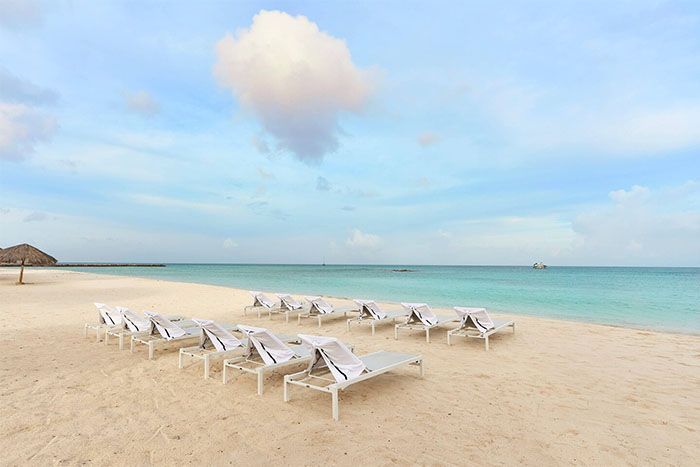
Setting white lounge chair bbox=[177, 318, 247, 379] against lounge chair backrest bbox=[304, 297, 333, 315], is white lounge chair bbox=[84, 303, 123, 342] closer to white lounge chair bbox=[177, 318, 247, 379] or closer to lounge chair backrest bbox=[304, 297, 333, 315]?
white lounge chair bbox=[177, 318, 247, 379]

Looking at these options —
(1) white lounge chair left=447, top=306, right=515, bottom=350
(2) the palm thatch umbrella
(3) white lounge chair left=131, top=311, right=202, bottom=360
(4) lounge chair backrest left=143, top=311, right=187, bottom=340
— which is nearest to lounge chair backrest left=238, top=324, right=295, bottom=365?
(3) white lounge chair left=131, top=311, right=202, bottom=360

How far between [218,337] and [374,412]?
2.79 m

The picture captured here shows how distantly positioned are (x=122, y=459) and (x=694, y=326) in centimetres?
1548

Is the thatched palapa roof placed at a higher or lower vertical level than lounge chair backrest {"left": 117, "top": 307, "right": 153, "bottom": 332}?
→ higher

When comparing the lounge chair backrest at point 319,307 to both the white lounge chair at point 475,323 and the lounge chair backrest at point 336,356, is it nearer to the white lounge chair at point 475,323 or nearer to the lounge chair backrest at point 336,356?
the white lounge chair at point 475,323

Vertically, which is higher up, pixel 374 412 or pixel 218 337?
pixel 218 337

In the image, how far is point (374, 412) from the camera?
13.7 ft

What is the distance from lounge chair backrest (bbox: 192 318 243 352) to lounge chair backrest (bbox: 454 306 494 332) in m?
4.50

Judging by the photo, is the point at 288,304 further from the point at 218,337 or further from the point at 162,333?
the point at 218,337

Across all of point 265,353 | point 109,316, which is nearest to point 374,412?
point 265,353

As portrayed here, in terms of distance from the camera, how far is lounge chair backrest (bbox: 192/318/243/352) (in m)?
5.72

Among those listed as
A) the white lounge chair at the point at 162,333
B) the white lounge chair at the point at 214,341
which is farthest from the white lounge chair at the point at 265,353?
the white lounge chair at the point at 162,333

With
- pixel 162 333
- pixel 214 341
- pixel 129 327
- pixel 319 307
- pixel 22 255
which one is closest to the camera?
pixel 214 341

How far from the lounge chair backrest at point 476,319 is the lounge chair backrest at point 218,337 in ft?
14.7
